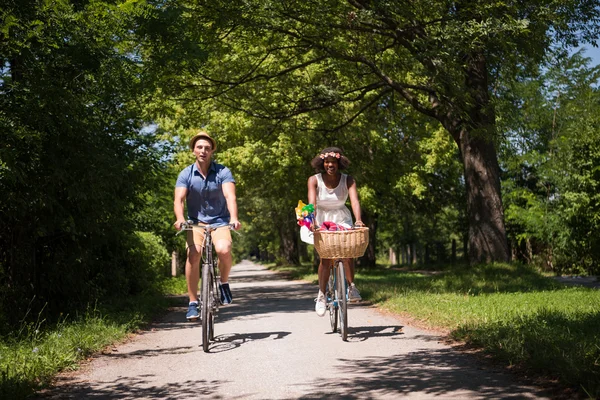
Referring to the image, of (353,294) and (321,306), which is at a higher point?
(353,294)

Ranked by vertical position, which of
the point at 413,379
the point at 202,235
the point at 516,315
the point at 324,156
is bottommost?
the point at 413,379

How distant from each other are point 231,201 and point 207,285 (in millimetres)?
943

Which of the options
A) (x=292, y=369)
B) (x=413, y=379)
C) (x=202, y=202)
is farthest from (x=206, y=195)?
(x=413, y=379)

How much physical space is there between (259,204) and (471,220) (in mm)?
24686

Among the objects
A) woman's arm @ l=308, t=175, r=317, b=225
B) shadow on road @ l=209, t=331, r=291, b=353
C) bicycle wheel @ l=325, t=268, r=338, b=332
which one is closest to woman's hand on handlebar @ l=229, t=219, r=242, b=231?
woman's arm @ l=308, t=175, r=317, b=225

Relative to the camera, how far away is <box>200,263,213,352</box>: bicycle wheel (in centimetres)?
725

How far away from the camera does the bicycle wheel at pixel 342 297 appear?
25.4 feet

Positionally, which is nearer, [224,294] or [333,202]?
[224,294]

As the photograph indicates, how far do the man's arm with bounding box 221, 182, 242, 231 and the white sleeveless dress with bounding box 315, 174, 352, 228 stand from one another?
112cm

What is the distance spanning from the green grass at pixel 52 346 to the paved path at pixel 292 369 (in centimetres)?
20

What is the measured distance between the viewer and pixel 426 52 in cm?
1210

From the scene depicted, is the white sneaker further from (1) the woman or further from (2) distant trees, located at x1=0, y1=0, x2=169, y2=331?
(2) distant trees, located at x1=0, y1=0, x2=169, y2=331

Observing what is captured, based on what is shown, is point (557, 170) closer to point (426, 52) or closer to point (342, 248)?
point (426, 52)

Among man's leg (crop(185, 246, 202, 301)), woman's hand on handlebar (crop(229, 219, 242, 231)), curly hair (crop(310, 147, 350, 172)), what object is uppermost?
curly hair (crop(310, 147, 350, 172))
